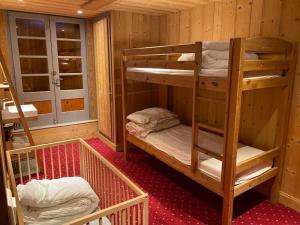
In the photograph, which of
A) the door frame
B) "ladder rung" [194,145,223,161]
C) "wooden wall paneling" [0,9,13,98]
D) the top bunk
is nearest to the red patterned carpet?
"ladder rung" [194,145,223,161]

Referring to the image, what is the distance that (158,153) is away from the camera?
2.87 m

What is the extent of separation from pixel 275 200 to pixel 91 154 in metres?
2.01

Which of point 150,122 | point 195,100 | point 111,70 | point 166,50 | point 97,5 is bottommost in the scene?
point 150,122

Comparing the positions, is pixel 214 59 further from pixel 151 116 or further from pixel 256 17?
pixel 151 116

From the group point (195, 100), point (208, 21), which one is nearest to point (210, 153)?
point (195, 100)

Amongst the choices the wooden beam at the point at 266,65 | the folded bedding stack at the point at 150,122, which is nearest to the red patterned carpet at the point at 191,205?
the folded bedding stack at the point at 150,122

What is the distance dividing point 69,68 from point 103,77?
29.9 inches

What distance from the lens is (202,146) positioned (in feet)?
8.58

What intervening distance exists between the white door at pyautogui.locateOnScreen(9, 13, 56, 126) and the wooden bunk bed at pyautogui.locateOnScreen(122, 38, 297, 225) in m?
2.23

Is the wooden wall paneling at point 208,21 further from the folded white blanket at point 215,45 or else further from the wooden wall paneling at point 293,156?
the wooden wall paneling at point 293,156

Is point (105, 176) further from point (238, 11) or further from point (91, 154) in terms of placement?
point (238, 11)

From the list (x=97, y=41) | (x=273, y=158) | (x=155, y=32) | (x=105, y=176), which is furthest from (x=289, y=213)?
(x=97, y=41)

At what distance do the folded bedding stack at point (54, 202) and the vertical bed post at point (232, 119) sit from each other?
3.65ft

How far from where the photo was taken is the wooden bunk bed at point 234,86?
72.4 inches
